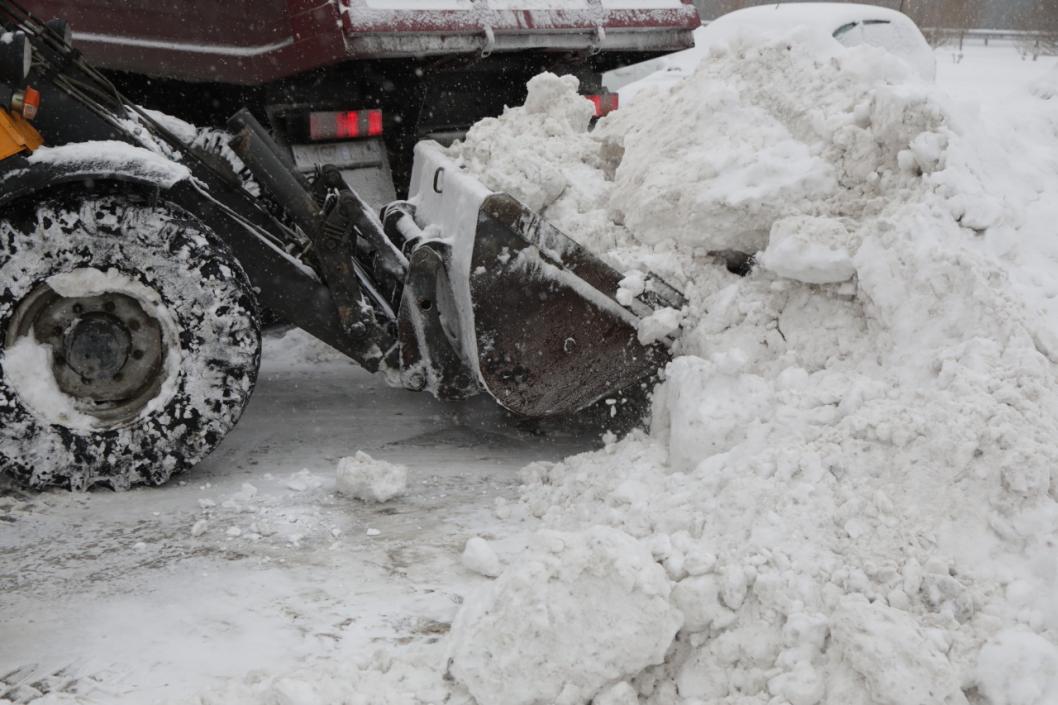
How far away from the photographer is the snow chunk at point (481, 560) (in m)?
2.76

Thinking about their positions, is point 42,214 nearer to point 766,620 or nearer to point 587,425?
point 587,425

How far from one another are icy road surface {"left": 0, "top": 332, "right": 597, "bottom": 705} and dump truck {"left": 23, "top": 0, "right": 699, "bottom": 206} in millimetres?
1228

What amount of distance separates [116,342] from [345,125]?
1.45 m

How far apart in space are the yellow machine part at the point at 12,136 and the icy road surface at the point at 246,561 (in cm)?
104

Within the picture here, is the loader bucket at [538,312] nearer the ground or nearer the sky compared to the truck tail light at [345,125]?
nearer the ground

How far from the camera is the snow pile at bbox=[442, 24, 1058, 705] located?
7.09ft

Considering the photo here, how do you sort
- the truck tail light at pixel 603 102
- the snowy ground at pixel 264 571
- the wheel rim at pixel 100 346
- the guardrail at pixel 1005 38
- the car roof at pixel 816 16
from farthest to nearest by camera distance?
the guardrail at pixel 1005 38
the car roof at pixel 816 16
the truck tail light at pixel 603 102
the wheel rim at pixel 100 346
the snowy ground at pixel 264 571

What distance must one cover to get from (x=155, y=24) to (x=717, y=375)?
301 cm

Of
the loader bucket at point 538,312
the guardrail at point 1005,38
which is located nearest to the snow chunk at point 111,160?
the loader bucket at point 538,312

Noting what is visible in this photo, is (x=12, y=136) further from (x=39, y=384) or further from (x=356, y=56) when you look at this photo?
(x=356, y=56)

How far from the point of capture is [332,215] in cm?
349

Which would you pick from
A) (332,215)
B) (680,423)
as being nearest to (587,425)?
(680,423)

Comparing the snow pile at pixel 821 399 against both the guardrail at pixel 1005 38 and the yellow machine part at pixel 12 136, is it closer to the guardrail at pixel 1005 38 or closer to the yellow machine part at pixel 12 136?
the yellow machine part at pixel 12 136

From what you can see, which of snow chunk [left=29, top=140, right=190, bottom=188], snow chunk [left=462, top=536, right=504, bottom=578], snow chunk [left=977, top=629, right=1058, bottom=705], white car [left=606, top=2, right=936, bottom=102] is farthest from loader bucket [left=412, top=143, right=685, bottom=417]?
white car [left=606, top=2, right=936, bottom=102]
